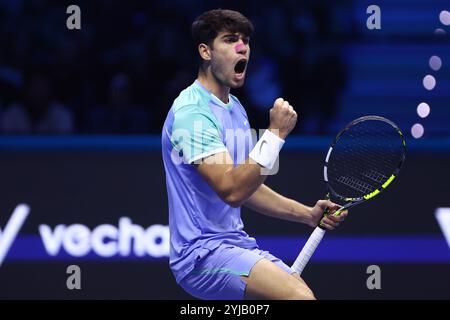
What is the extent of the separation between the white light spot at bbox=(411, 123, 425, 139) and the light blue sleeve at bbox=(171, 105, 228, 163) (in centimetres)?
343

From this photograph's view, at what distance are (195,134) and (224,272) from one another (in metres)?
0.62

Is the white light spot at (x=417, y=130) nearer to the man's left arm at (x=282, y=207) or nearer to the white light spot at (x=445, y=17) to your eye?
the white light spot at (x=445, y=17)

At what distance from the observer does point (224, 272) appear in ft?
16.8

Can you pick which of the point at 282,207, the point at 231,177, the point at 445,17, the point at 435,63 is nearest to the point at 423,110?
the point at 435,63

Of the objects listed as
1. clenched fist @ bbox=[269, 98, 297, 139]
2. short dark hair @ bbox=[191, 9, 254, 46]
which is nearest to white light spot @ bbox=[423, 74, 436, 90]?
short dark hair @ bbox=[191, 9, 254, 46]

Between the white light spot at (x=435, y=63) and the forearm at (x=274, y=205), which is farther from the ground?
the white light spot at (x=435, y=63)

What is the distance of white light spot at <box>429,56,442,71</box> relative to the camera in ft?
28.9

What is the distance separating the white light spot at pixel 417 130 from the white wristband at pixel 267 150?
3.56 meters

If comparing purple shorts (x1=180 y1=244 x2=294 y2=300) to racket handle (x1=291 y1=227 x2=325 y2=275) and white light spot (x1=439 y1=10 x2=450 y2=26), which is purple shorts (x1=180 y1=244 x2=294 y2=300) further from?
white light spot (x1=439 y1=10 x2=450 y2=26)

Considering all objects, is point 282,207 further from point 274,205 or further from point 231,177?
point 231,177

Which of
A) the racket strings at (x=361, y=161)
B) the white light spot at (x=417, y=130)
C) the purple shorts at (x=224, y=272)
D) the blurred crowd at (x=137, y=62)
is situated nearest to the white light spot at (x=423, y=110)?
the white light spot at (x=417, y=130)

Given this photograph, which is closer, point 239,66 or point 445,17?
point 239,66

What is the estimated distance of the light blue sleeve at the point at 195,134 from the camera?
16.7 feet
